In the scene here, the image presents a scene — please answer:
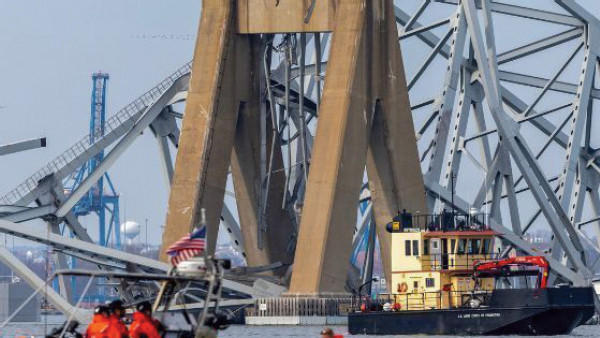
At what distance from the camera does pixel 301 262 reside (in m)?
100

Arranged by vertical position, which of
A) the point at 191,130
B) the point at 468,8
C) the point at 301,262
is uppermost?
the point at 468,8

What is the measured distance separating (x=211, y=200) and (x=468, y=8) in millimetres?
16472

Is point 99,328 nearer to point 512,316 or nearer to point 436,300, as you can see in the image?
point 512,316

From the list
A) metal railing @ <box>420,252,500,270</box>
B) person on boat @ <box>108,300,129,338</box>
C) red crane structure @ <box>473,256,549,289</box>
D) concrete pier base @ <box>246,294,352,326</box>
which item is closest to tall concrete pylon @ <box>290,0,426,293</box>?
concrete pier base @ <box>246,294,352,326</box>

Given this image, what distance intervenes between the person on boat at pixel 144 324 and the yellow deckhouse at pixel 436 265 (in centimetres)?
3601

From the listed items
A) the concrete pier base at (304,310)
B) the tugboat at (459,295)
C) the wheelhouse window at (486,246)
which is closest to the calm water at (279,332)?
the concrete pier base at (304,310)

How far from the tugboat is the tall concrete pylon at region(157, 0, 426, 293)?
9.10 m

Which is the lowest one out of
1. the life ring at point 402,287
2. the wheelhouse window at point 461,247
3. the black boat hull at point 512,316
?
the black boat hull at point 512,316

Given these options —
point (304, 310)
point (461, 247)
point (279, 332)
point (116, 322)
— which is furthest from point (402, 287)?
point (116, 322)

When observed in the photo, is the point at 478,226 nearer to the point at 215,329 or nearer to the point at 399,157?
the point at 399,157

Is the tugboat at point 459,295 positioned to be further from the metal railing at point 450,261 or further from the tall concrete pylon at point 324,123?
the tall concrete pylon at point 324,123

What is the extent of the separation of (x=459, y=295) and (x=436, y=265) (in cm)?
149

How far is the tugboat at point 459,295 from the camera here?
284ft

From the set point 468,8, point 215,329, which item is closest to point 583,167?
point 468,8
